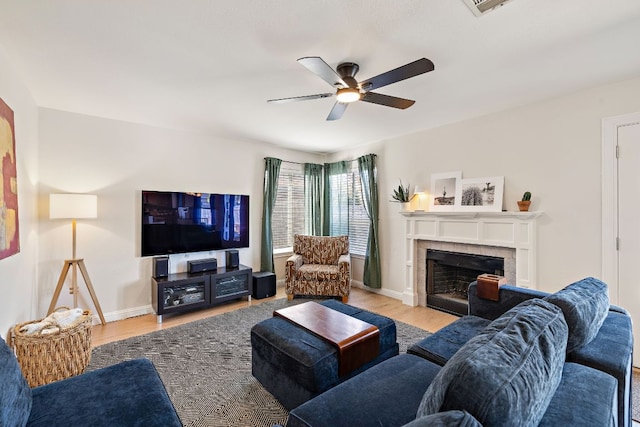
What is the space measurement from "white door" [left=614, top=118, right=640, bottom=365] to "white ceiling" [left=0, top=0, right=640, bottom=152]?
57cm

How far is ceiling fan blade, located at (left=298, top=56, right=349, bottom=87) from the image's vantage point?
179cm

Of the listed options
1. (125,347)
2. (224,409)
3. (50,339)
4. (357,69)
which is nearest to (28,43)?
(50,339)

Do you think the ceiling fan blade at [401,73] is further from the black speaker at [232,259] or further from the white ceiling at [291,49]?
the black speaker at [232,259]

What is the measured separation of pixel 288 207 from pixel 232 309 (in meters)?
2.06

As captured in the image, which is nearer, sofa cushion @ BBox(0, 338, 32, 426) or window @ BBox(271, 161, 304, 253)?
sofa cushion @ BBox(0, 338, 32, 426)

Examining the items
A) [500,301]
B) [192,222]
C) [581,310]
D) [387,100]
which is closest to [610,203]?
[500,301]

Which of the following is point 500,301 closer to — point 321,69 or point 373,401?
point 373,401

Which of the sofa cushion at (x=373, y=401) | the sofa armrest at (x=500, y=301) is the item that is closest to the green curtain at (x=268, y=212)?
the sofa armrest at (x=500, y=301)

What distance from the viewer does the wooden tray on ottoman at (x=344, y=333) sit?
194 cm

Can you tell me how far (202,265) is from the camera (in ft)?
13.3

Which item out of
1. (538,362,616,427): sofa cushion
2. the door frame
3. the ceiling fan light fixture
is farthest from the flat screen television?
the door frame

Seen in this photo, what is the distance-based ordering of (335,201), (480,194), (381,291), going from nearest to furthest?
(480,194)
(381,291)
(335,201)

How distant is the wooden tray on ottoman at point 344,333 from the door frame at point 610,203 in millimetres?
2278

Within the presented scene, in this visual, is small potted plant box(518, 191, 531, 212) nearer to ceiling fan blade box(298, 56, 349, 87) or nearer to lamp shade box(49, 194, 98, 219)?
ceiling fan blade box(298, 56, 349, 87)
